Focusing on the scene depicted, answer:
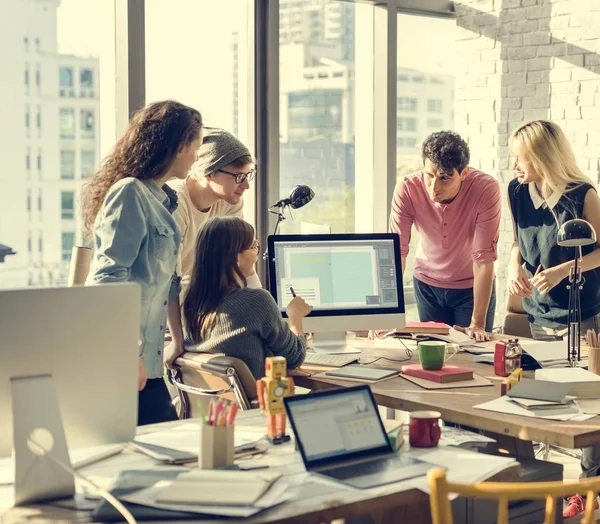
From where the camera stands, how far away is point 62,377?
1881mm

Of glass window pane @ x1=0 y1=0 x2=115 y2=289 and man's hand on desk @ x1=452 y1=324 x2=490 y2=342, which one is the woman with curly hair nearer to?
glass window pane @ x1=0 y1=0 x2=115 y2=289

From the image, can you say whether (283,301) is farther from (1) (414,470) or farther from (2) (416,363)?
(1) (414,470)

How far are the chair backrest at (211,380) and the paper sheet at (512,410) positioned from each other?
70 centimetres

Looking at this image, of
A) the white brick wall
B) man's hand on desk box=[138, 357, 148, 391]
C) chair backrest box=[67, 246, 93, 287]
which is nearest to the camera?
man's hand on desk box=[138, 357, 148, 391]

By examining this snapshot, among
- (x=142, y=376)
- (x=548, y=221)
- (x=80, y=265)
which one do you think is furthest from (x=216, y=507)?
(x=548, y=221)

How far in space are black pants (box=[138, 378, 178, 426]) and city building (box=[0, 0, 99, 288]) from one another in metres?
1.35

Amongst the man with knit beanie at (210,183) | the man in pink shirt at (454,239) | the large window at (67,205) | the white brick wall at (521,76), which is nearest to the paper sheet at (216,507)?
the man with knit beanie at (210,183)

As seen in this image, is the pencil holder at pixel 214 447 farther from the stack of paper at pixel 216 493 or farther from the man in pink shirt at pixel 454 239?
the man in pink shirt at pixel 454 239

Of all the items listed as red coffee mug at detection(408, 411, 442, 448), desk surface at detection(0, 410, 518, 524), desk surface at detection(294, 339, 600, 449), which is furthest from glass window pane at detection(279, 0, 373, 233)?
desk surface at detection(0, 410, 518, 524)

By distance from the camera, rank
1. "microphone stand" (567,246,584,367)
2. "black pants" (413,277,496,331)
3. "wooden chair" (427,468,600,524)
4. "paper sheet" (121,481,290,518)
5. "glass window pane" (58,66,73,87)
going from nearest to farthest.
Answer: "wooden chair" (427,468,600,524) < "paper sheet" (121,481,290,518) < "microphone stand" (567,246,584,367) < "glass window pane" (58,66,73,87) < "black pants" (413,277,496,331)

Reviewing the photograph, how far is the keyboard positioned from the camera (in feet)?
10.5

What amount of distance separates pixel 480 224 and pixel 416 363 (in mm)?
1046

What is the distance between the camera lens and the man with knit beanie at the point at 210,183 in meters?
3.34

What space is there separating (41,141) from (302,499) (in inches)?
102
